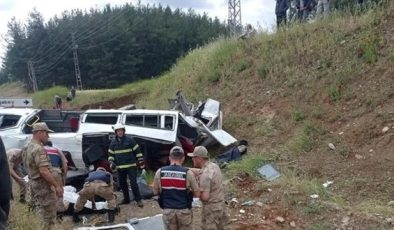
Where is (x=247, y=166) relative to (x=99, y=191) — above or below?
below

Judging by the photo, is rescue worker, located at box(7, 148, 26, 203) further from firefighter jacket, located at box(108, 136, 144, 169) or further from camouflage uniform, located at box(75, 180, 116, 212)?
firefighter jacket, located at box(108, 136, 144, 169)

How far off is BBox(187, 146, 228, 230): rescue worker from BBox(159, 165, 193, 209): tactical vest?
0.31 metres

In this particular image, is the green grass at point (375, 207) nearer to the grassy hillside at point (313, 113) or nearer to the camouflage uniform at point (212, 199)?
the grassy hillside at point (313, 113)

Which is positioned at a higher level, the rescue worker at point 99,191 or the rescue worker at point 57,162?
the rescue worker at point 57,162

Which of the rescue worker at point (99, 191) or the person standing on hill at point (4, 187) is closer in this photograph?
the person standing on hill at point (4, 187)

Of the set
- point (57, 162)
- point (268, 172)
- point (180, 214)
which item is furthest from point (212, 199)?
point (268, 172)

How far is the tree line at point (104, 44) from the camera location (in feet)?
174

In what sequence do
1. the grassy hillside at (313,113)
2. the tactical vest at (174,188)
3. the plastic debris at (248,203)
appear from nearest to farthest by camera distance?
the tactical vest at (174,188)
the grassy hillside at (313,113)
the plastic debris at (248,203)

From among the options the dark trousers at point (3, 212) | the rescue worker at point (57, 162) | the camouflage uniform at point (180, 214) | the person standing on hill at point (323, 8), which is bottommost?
the camouflage uniform at point (180, 214)

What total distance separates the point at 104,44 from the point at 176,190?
165 feet

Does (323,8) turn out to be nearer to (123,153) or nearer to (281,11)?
(281,11)

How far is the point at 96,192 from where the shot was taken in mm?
7672

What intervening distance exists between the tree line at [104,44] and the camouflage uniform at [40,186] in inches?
1671

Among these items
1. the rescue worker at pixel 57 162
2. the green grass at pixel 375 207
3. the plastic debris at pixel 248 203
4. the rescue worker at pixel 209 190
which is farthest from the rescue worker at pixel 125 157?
the green grass at pixel 375 207
